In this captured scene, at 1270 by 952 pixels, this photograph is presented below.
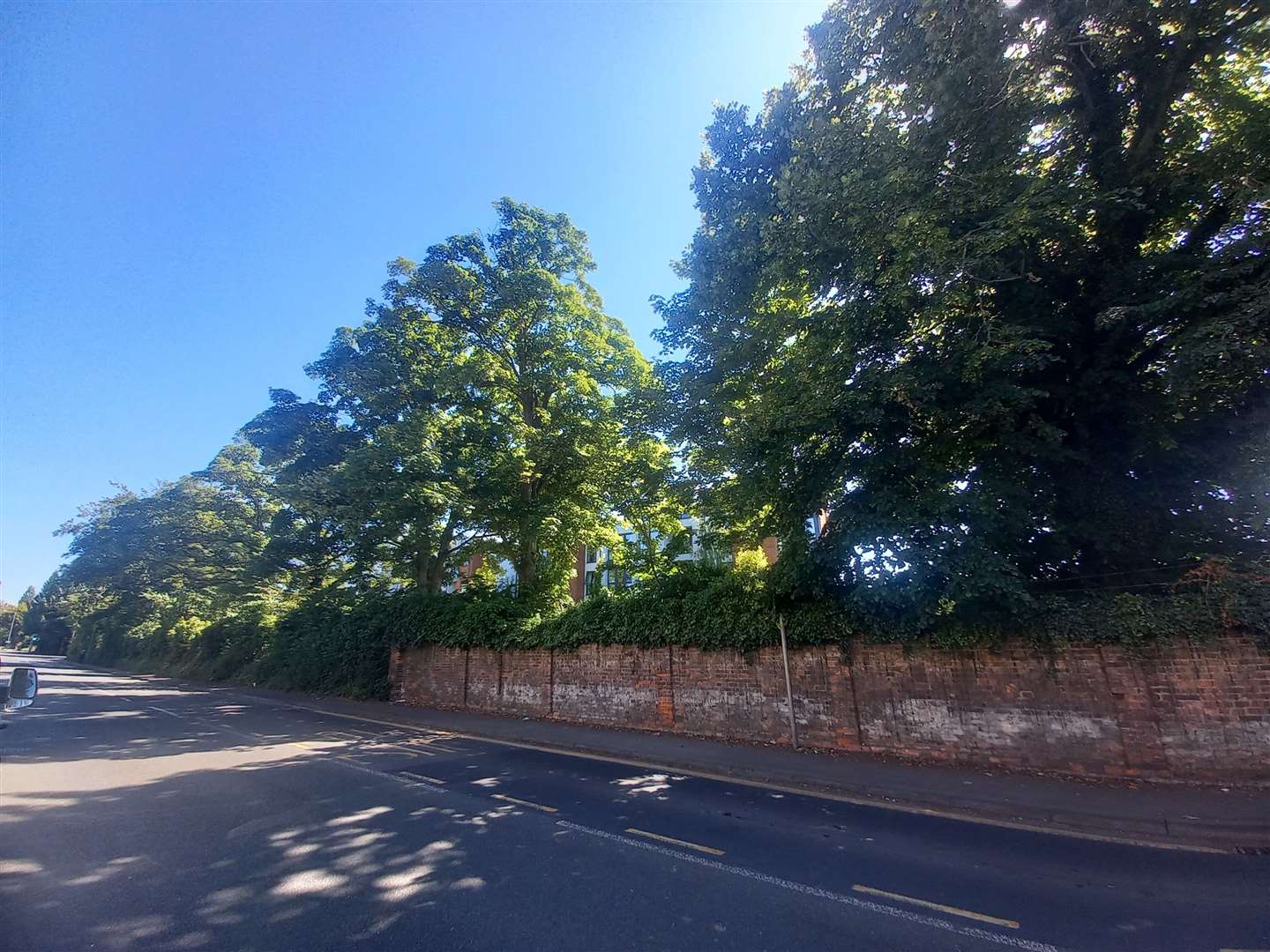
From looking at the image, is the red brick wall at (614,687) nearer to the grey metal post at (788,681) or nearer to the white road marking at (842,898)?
the grey metal post at (788,681)

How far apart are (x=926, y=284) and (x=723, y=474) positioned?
644 centimetres

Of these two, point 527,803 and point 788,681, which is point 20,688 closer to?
point 527,803

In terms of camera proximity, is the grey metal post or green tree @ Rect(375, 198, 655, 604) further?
green tree @ Rect(375, 198, 655, 604)

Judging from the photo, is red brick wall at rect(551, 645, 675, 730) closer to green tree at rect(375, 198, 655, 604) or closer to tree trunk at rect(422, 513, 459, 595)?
green tree at rect(375, 198, 655, 604)

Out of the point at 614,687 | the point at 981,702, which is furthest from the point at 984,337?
the point at 614,687

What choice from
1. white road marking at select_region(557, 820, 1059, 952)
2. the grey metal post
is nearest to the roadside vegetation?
the grey metal post

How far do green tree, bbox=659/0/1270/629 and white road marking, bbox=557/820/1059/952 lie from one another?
18.0 feet

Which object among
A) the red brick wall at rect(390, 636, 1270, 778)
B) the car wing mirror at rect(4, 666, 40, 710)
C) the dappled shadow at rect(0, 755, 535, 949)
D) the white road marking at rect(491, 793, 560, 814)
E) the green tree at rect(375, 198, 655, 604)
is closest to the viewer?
the dappled shadow at rect(0, 755, 535, 949)

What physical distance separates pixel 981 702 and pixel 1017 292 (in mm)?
6849

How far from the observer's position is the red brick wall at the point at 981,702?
26.4ft

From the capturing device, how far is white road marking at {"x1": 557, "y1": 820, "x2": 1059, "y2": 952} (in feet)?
12.9

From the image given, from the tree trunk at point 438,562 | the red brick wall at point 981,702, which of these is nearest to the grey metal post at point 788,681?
the red brick wall at point 981,702

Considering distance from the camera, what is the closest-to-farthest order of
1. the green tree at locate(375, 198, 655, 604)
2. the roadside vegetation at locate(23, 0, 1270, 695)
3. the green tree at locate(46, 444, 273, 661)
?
the roadside vegetation at locate(23, 0, 1270, 695) → the green tree at locate(375, 198, 655, 604) → the green tree at locate(46, 444, 273, 661)

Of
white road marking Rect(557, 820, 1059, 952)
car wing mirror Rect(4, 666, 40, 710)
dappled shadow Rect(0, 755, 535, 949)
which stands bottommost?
white road marking Rect(557, 820, 1059, 952)
